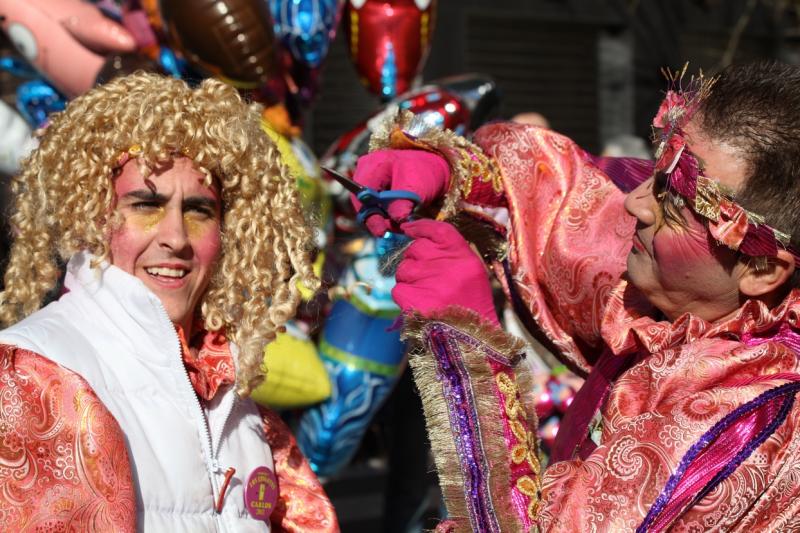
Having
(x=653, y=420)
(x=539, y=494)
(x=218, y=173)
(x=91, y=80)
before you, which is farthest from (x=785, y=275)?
(x=91, y=80)

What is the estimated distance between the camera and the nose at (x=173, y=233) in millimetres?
2066

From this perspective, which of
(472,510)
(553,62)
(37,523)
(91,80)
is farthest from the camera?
(553,62)

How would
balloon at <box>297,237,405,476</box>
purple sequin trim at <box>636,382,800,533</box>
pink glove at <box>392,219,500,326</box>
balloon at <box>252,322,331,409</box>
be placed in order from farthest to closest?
balloon at <box>297,237,405,476</box>, balloon at <box>252,322,331,409</box>, pink glove at <box>392,219,500,326</box>, purple sequin trim at <box>636,382,800,533</box>

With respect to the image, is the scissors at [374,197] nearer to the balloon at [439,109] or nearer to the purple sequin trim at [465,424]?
the purple sequin trim at [465,424]

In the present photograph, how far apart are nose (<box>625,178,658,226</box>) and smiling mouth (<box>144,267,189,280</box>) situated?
82 cm

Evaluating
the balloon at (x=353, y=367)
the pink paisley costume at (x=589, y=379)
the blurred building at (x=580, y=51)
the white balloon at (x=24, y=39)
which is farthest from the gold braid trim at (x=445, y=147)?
the blurred building at (x=580, y=51)

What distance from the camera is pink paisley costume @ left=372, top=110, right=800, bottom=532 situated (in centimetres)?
171

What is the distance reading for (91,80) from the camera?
14.4 ft

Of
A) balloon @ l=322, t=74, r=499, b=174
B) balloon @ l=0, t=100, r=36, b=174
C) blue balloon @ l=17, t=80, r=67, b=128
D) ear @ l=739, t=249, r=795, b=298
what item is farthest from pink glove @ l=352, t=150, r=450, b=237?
blue balloon @ l=17, t=80, r=67, b=128

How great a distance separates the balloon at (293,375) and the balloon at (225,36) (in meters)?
0.94

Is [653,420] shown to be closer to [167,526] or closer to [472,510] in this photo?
[472,510]

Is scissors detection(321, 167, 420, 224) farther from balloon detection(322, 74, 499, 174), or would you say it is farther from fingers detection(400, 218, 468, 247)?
balloon detection(322, 74, 499, 174)

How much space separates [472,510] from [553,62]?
26.1 ft

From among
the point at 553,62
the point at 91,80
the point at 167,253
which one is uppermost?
the point at 167,253
